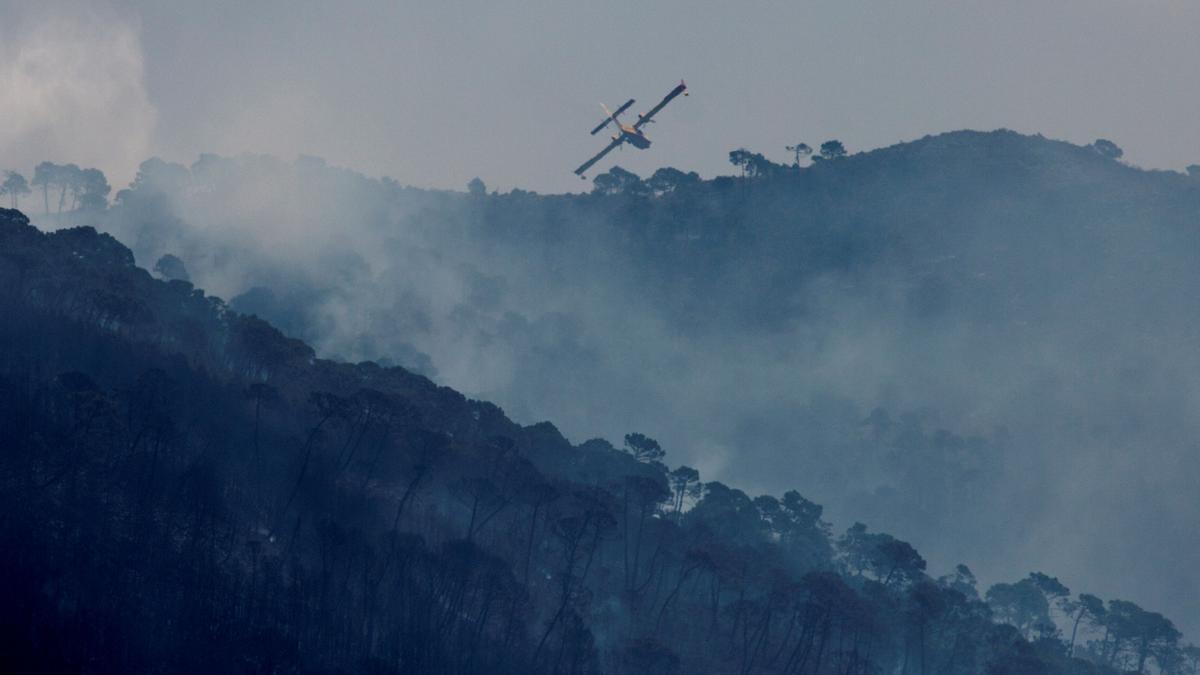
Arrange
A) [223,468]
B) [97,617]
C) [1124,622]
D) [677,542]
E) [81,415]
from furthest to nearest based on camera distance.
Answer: [1124,622], [677,542], [223,468], [81,415], [97,617]

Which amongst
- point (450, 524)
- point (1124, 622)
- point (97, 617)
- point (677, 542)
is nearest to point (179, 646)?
point (97, 617)

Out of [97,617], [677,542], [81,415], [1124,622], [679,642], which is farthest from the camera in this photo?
[1124,622]

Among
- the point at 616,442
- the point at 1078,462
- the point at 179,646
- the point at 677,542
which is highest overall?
the point at 1078,462

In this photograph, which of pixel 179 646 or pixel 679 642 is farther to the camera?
pixel 679 642

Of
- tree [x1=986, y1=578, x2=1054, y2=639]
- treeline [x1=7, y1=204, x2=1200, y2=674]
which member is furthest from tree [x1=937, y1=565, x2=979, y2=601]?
treeline [x1=7, y1=204, x2=1200, y2=674]

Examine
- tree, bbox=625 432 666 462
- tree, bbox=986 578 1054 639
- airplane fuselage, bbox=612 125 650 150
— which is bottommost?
tree, bbox=986 578 1054 639

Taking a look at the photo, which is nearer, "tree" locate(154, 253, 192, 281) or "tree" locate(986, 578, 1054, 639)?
"tree" locate(986, 578, 1054, 639)

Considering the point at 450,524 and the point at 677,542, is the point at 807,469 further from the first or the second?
the point at 450,524

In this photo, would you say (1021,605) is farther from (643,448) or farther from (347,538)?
(347,538)

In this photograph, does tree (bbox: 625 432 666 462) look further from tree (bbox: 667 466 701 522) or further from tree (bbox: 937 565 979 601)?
tree (bbox: 937 565 979 601)
